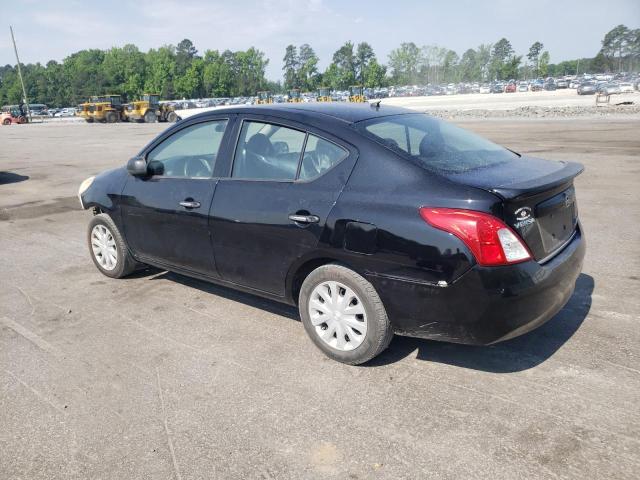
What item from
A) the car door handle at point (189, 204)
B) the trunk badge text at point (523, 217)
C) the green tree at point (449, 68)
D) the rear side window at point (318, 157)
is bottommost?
the car door handle at point (189, 204)

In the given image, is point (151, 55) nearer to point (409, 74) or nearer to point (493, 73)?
point (409, 74)

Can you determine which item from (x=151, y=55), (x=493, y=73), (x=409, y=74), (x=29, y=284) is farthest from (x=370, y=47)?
(x=29, y=284)

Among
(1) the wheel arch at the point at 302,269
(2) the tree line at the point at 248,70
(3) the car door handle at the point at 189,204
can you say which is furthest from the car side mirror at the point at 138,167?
(2) the tree line at the point at 248,70

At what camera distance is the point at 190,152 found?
4527mm

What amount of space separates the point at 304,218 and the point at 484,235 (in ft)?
3.85

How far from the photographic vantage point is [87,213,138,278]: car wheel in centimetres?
513

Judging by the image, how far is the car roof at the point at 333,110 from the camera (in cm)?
376

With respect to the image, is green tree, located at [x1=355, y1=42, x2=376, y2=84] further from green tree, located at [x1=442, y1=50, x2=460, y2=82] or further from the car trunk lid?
the car trunk lid

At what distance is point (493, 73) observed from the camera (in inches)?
6122

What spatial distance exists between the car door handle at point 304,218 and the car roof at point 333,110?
0.73 metres

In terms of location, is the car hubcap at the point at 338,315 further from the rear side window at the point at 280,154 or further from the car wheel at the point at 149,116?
the car wheel at the point at 149,116

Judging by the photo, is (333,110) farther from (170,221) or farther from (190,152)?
(170,221)

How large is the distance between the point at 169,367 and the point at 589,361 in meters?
2.77

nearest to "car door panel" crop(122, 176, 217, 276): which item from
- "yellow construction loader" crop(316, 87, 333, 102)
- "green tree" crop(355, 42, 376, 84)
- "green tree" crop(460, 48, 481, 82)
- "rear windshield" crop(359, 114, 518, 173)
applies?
"rear windshield" crop(359, 114, 518, 173)
